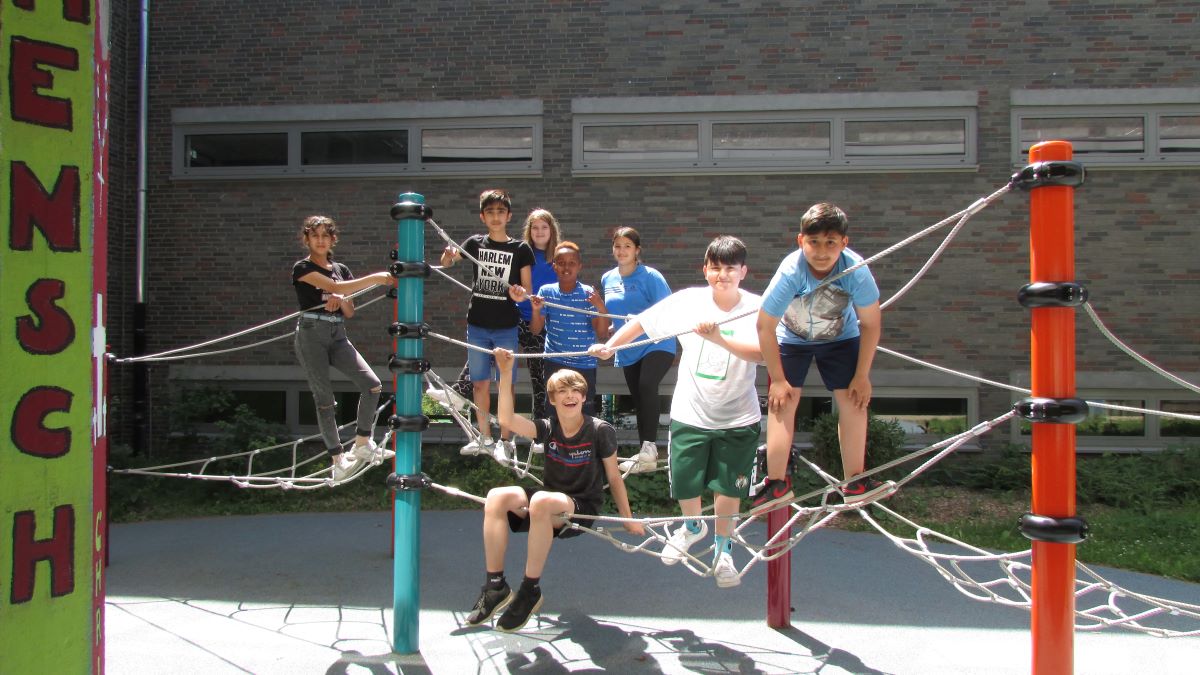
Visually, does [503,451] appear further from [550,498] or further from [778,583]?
[778,583]

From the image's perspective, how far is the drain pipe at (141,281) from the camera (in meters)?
9.38

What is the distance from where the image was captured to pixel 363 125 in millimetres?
9328

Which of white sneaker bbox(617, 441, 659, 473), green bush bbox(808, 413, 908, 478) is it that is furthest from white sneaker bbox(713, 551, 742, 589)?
green bush bbox(808, 413, 908, 478)

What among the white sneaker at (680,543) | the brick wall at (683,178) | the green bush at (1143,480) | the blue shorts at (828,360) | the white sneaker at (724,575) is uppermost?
the brick wall at (683,178)

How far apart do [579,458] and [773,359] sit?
1.07 metres

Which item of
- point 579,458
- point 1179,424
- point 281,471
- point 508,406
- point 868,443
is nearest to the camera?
point 579,458

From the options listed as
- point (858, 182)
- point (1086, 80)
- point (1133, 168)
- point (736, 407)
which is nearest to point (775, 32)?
point (858, 182)

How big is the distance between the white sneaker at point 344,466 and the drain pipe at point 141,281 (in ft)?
16.3

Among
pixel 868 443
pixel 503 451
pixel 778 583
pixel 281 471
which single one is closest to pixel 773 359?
pixel 778 583

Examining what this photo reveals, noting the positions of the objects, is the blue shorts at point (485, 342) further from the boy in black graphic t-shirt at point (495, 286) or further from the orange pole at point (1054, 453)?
the orange pole at point (1054, 453)

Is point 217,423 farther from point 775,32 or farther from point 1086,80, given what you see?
point 1086,80

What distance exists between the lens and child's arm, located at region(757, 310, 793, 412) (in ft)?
11.3

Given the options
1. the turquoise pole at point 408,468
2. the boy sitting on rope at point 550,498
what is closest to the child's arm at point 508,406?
the boy sitting on rope at point 550,498

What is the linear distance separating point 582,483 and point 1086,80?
7.68 metres
